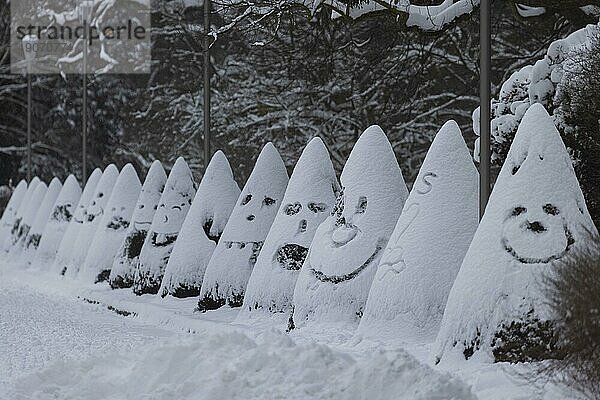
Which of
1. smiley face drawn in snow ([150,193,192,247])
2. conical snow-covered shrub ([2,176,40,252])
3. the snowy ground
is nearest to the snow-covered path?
the snowy ground

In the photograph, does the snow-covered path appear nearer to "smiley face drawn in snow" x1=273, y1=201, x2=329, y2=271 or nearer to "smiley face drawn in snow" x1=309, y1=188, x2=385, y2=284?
"smiley face drawn in snow" x1=273, y1=201, x2=329, y2=271

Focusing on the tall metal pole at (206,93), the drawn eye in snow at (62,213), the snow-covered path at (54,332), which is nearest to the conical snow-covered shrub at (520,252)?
the snow-covered path at (54,332)

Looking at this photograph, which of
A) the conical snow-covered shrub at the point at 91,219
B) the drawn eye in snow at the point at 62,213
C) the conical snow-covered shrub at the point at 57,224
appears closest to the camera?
the conical snow-covered shrub at the point at 91,219

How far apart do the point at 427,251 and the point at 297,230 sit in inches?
115

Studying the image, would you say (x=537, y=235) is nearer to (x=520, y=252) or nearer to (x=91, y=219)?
(x=520, y=252)

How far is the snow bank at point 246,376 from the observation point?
22.5ft

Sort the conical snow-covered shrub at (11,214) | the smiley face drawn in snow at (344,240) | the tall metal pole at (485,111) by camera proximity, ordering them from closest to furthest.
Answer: the tall metal pole at (485,111) < the smiley face drawn in snow at (344,240) < the conical snow-covered shrub at (11,214)

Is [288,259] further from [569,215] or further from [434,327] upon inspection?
[569,215]

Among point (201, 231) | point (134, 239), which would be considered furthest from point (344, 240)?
point (134, 239)

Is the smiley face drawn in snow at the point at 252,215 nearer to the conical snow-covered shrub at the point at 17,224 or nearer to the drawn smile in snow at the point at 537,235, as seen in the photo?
the drawn smile in snow at the point at 537,235

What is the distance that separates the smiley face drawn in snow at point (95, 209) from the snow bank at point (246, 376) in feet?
41.2

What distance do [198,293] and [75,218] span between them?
693 centimetres

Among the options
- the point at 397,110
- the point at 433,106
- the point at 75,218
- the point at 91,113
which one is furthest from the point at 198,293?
the point at 91,113

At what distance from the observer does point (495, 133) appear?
41.9 ft
